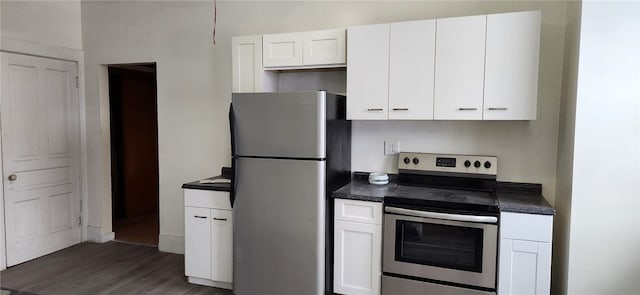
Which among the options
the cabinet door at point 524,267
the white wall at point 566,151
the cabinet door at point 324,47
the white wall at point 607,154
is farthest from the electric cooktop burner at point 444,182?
the cabinet door at point 324,47

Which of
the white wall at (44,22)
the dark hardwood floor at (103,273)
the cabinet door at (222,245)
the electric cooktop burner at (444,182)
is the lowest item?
the dark hardwood floor at (103,273)

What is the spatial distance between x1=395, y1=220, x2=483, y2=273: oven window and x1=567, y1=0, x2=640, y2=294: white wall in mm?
542

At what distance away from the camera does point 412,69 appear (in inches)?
107

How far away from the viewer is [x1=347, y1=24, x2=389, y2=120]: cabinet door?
9.18ft

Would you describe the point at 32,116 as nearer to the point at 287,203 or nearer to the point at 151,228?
the point at 151,228

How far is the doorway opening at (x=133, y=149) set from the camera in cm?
513

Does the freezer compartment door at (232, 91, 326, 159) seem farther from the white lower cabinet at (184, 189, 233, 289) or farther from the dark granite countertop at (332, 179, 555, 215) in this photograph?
the white lower cabinet at (184, 189, 233, 289)

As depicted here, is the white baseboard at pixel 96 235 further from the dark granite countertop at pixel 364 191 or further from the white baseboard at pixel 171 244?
the dark granite countertop at pixel 364 191

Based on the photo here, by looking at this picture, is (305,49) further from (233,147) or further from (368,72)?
(233,147)

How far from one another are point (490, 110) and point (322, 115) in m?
1.10

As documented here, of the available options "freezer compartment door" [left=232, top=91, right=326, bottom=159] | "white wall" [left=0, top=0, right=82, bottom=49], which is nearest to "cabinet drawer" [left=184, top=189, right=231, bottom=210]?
"freezer compartment door" [left=232, top=91, right=326, bottom=159]

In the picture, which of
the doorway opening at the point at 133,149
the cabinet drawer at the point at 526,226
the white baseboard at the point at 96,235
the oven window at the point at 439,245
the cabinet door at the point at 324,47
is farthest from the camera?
the doorway opening at the point at 133,149

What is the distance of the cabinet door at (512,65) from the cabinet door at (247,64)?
170cm

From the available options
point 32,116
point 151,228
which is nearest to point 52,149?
point 32,116
